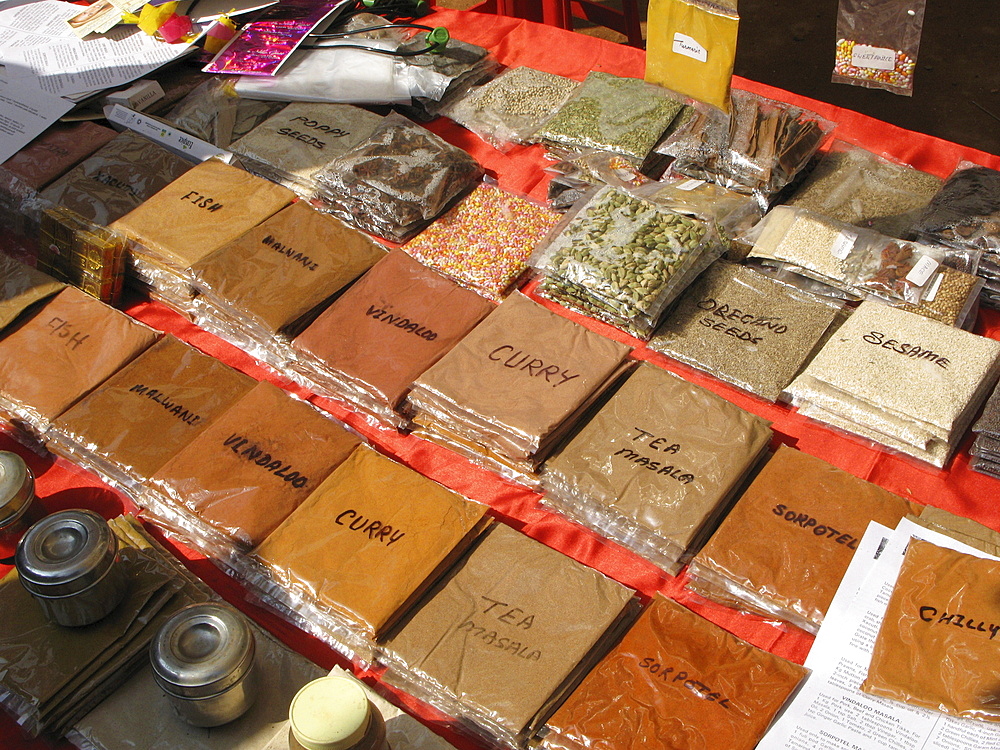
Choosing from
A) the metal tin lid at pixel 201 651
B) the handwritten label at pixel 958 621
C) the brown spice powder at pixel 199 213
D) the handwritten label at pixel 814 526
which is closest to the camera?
the metal tin lid at pixel 201 651

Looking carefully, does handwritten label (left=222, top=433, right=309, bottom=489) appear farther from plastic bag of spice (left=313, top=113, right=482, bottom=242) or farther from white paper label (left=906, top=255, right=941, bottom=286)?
white paper label (left=906, top=255, right=941, bottom=286)

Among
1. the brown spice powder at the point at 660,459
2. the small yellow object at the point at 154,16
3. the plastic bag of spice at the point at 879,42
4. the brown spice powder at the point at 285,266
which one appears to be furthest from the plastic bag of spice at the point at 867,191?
the small yellow object at the point at 154,16

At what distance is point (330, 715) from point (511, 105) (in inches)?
67.5

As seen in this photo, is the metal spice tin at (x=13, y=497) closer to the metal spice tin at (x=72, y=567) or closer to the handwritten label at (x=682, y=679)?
the metal spice tin at (x=72, y=567)

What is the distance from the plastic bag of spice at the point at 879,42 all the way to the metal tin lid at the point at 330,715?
4.82 ft

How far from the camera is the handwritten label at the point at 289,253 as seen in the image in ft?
5.96

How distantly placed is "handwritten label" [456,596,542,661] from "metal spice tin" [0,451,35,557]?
79cm

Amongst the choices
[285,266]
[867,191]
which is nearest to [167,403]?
[285,266]

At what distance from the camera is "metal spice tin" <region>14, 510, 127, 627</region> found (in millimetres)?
1213

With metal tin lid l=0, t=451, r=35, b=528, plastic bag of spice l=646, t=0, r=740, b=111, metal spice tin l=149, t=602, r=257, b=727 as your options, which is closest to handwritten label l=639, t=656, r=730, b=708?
metal spice tin l=149, t=602, r=257, b=727

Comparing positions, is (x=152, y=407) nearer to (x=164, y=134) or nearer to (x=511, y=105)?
(x=164, y=134)

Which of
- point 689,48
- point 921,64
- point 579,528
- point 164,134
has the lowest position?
point 921,64

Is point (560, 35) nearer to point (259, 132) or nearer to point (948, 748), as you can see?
point (259, 132)

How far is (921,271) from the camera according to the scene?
1696mm
